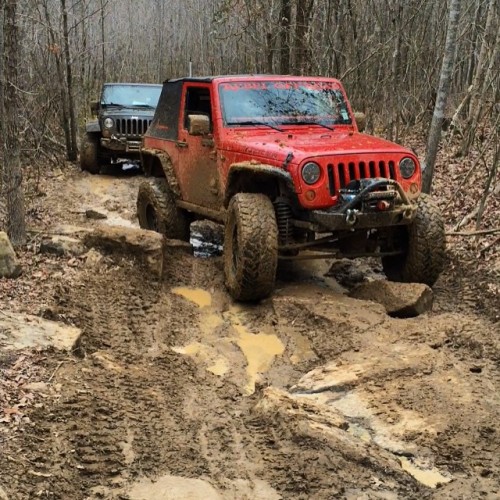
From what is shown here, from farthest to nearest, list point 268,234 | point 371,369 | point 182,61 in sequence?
point 182,61 → point 268,234 → point 371,369

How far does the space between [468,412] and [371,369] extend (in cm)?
71

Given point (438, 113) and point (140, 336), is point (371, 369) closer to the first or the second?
point (140, 336)

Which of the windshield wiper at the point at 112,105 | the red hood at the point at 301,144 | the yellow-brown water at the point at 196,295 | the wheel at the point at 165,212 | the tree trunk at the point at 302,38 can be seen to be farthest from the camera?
the windshield wiper at the point at 112,105

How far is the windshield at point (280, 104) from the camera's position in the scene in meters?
6.31

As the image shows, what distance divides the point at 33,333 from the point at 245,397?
4.71ft

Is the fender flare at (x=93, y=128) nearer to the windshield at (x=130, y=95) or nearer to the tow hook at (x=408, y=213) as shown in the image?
the windshield at (x=130, y=95)

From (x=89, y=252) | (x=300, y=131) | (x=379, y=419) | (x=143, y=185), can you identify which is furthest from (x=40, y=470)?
(x=143, y=185)

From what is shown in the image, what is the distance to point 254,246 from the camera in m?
5.32

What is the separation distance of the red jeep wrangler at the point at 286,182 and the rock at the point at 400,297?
344mm

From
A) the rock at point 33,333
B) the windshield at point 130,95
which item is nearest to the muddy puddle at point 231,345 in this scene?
the rock at point 33,333

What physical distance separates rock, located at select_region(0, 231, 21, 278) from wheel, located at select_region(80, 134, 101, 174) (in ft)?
25.0

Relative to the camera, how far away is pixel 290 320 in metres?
5.29

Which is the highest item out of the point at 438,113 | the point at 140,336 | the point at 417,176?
the point at 438,113

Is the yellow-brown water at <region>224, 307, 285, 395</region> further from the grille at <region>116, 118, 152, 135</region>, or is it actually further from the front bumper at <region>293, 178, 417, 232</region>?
the grille at <region>116, 118, 152, 135</region>
